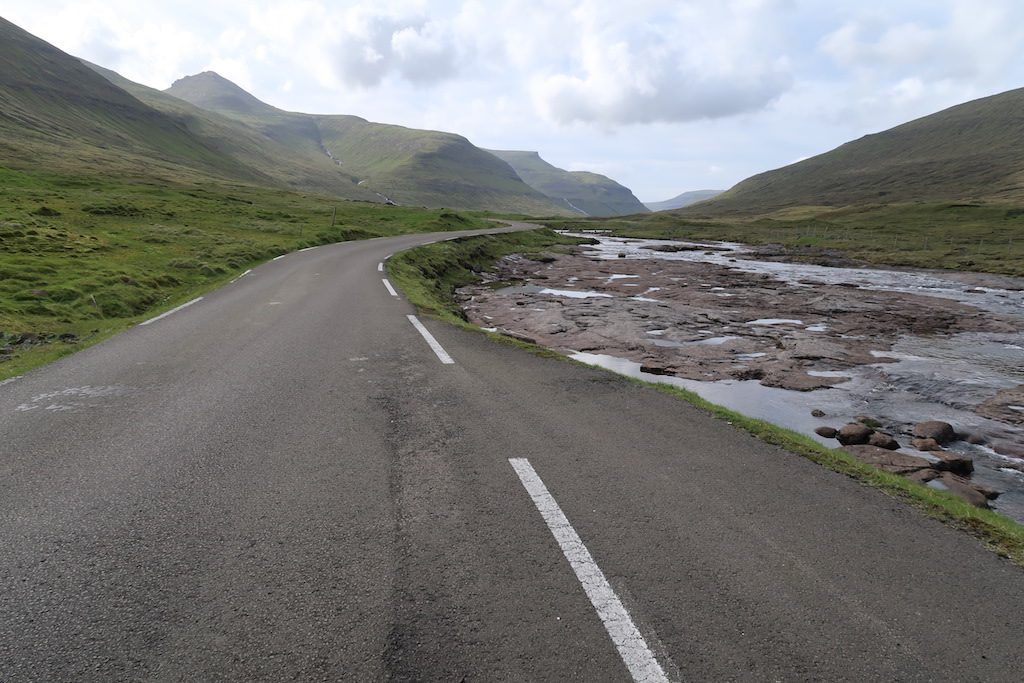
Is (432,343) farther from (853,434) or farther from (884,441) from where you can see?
(884,441)

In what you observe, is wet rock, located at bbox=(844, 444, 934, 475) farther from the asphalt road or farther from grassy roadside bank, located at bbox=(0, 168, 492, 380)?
grassy roadside bank, located at bbox=(0, 168, 492, 380)

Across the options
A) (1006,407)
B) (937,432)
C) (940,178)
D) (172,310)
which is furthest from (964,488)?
(940,178)

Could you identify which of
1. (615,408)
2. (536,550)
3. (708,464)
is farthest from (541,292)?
(536,550)

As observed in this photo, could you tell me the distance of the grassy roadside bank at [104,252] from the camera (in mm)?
14297

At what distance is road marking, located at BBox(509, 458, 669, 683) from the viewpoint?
3.06 m

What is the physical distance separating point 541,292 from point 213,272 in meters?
16.0

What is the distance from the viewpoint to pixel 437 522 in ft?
15.1

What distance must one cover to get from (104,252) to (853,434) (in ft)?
101

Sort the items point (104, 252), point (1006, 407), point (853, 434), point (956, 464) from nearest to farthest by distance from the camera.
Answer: point (956, 464)
point (853, 434)
point (1006, 407)
point (104, 252)

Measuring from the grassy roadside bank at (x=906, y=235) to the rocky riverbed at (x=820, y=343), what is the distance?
1358 centimetres

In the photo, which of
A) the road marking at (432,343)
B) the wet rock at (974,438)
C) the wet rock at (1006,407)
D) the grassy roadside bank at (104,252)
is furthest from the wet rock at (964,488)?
the grassy roadside bank at (104,252)

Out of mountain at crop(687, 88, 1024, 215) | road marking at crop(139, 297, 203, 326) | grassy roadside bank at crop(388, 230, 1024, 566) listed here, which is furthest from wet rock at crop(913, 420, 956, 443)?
mountain at crop(687, 88, 1024, 215)

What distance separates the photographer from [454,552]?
13.6 ft

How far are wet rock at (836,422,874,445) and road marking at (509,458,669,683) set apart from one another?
6.80 meters
